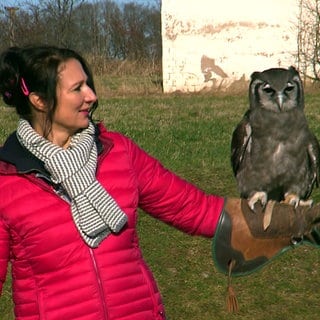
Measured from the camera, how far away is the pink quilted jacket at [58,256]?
6.47 ft

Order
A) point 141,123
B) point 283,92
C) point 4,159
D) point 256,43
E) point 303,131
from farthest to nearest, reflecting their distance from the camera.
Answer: point 256,43, point 141,123, point 303,131, point 283,92, point 4,159

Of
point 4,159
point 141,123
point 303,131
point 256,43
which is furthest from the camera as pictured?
point 256,43

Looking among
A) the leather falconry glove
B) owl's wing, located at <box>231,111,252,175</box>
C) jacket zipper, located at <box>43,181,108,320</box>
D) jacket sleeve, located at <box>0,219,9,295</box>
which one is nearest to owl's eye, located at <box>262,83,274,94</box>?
owl's wing, located at <box>231,111,252,175</box>

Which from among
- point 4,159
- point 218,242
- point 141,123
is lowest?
point 141,123

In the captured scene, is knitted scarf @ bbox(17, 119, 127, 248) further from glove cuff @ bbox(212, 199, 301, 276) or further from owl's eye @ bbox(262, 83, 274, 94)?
owl's eye @ bbox(262, 83, 274, 94)

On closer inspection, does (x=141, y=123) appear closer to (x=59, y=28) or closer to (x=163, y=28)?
(x=163, y=28)

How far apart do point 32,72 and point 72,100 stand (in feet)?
0.50

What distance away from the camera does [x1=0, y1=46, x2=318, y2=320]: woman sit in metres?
1.97

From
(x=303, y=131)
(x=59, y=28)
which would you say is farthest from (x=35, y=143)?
(x=59, y=28)

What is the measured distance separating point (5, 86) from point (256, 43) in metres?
15.1

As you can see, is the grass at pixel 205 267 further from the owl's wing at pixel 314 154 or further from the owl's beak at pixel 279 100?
the owl's beak at pixel 279 100

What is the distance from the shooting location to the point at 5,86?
2125 millimetres

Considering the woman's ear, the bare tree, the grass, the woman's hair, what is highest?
the woman's hair

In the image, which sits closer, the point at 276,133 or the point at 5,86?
the point at 5,86
